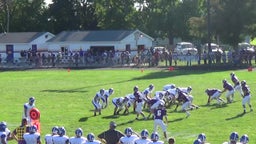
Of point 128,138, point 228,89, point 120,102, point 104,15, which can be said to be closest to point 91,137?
point 128,138

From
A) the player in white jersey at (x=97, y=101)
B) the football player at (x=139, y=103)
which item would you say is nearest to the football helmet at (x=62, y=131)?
the football player at (x=139, y=103)

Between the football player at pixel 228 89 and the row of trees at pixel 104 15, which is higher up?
the row of trees at pixel 104 15

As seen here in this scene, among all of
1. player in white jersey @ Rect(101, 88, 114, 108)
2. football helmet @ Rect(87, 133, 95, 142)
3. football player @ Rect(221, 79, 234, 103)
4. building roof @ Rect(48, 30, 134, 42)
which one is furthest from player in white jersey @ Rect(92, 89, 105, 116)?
building roof @ Rect(48, 30, 134, 42)

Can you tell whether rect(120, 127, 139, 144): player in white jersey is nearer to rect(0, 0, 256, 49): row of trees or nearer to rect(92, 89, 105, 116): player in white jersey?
rect(92, 89, 105, 116): player in white jersey

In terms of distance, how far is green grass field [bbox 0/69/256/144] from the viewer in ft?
80.8

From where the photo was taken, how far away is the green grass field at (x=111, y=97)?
969 inches

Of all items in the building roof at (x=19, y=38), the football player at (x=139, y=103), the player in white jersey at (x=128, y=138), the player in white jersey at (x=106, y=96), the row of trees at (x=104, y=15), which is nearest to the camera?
the player in white jersey at (x=128, y=138)

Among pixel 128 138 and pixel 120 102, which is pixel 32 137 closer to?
pixel 128 138

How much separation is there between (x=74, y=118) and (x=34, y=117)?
21.1 ft

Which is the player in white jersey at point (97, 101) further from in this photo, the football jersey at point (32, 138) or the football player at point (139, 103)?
the football jersey at point (32, 138)

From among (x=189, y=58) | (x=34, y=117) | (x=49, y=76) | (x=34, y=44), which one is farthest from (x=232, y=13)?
(x=34, y=117)

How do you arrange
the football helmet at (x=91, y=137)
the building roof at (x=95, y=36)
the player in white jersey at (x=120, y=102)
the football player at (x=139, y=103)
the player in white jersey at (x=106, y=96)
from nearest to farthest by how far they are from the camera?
1. the football helmet at (x=91, y=137)
2. the football player at (x=139, y=103)
3. the player in white jersey at (x=120, y=102)
4. the player in white jersey at (x=106, y=96)
5. the building roof at (x=95, y=36)

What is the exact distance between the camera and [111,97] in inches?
1403

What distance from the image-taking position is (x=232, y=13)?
59.6 m
